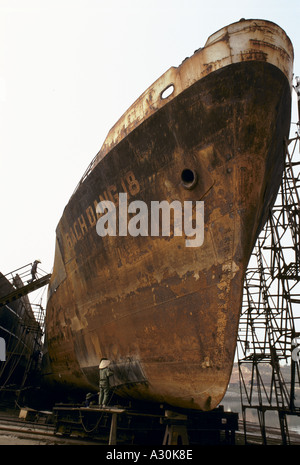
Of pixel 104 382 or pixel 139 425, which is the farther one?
pixel 139 425

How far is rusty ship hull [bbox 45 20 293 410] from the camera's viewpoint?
4023 millimetres

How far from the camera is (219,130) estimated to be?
4.26 m

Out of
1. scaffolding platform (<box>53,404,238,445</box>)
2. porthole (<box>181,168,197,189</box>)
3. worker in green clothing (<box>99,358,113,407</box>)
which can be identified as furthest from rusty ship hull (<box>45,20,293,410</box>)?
scaffolding platform (<box>53,404,238,445</box>)

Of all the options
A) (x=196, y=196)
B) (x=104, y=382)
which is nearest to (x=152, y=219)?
(x=196, y=196)

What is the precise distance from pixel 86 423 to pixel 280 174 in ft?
20.3

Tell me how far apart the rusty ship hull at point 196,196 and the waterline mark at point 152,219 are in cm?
9

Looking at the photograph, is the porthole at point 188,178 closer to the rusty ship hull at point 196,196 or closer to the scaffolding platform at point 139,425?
the rusty ship hull at point 196,196

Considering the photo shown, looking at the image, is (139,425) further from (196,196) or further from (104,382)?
(196,196)

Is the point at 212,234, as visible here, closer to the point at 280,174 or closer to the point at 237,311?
the point at 237,311

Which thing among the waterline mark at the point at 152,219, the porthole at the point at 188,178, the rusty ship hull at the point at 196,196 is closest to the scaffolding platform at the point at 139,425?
the rusty ship hull at the point at 196,196

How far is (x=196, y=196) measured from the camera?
4.40 meters

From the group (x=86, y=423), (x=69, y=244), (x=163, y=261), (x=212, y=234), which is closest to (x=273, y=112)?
(x=212, y=234)

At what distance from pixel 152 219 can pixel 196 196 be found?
80 centimetres

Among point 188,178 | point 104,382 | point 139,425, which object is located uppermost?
point 188,178
